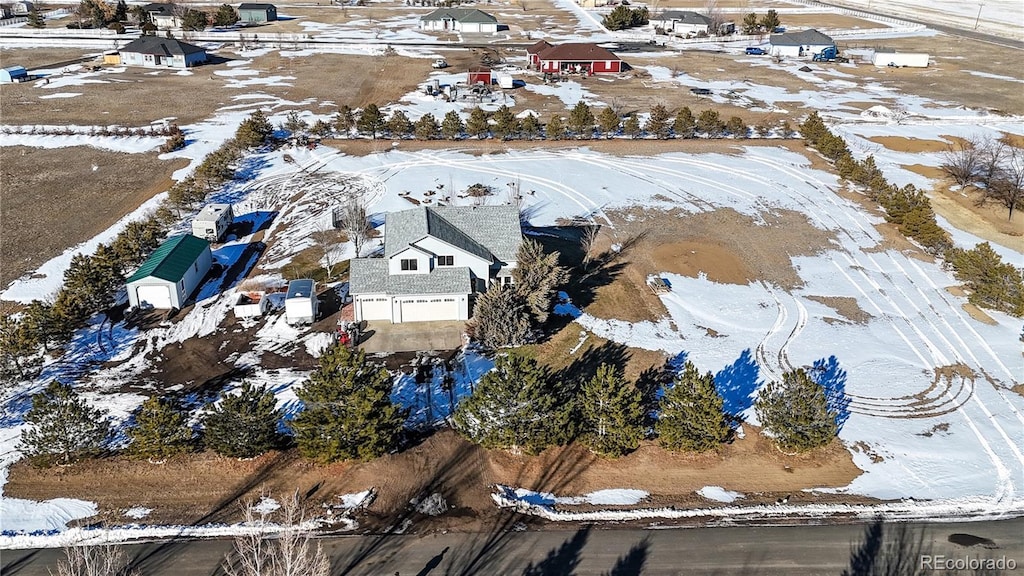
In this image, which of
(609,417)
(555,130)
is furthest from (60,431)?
(555,130)

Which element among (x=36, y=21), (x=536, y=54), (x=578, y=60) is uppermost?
(x=36, y=21)

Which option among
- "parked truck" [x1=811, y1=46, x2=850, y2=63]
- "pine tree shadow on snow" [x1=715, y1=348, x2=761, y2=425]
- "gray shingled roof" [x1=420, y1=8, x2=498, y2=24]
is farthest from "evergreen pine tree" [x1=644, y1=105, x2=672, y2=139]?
"gray shingled roof" [x1=420, y1=8, x2=498, y2=24]

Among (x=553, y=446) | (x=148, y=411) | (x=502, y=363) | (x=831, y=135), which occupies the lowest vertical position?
(x=553, y=446)

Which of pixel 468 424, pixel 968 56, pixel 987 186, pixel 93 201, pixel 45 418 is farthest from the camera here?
pixel 968 56

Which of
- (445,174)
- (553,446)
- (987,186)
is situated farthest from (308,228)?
(987,186)

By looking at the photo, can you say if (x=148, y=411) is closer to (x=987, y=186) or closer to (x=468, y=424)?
(x=468, y=424)

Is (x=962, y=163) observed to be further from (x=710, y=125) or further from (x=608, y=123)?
(x=608, y=123)

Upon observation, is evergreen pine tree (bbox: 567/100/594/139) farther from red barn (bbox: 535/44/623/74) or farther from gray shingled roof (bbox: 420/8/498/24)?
gray shingled roof (bbox: 420/8/498/24)
